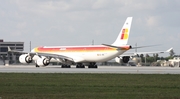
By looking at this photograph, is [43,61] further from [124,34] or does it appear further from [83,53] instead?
[124,34]

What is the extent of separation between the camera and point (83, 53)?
73938mm

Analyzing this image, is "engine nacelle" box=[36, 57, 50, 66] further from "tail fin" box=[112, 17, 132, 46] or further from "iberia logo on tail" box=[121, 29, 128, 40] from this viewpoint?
"iberia logo on tail" box=[121, 29, 128, 40]

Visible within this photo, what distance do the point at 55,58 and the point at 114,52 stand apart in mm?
11183

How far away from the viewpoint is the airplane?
70.5 meters

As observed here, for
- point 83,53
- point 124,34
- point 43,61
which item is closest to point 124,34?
point 124,34

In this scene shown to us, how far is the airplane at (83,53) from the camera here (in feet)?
231

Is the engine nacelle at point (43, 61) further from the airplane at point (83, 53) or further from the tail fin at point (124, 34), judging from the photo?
the tail fin at point (124, 34)
